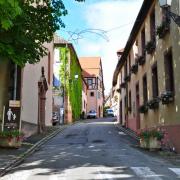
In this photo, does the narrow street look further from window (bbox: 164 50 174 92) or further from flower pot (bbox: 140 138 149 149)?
window (bbox: 164 50 174 92)

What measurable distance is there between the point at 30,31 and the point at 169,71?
661cm

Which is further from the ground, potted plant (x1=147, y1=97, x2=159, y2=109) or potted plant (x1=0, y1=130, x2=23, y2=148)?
potted plant (x1=147, y1=97, x2=159, y2=109)

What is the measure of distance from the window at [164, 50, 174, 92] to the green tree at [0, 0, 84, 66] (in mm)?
4983

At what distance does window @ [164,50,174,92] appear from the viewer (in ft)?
65.0

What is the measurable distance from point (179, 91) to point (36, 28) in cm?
617

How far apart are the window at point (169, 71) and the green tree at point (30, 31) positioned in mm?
4983

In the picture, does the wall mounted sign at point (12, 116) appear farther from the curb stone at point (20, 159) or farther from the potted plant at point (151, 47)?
the potted plant at point (151, 47)

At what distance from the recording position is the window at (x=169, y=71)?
1980 centimetres

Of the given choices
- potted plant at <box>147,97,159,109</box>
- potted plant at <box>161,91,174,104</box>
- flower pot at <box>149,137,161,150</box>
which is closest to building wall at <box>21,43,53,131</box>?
potted plant at <box>147,97,159,109</box>

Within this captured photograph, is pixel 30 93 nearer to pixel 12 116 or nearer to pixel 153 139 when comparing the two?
pixel 12 116

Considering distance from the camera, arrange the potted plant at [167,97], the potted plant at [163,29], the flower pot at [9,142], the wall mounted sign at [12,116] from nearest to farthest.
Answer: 1. the potted plant at [167,97]
2. the potted plant at [163,29]
3. the flower pot at [9,142]
4. the wall mounted sign at [12,116]

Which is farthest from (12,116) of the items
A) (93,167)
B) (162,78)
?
(93,167)

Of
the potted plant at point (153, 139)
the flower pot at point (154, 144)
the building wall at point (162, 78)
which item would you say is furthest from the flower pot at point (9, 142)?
the building wall at point (162, 78)

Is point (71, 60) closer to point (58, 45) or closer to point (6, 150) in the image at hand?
point (58, 45)
